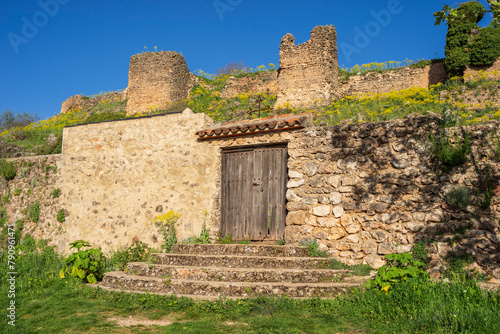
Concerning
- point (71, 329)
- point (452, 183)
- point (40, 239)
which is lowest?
point (71, 329)

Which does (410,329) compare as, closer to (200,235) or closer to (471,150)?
(471,150)

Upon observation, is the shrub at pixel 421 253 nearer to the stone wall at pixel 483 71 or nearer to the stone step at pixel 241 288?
the stone step at pixel 241 288

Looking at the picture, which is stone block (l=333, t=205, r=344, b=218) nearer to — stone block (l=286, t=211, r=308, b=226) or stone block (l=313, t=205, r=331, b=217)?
stone block (l=313, t=205, r=331, b=217)

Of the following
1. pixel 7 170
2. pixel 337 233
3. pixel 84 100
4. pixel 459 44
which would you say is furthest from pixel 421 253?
pixel 84 100

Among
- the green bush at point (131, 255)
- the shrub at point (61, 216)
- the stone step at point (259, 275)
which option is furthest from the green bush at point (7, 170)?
the stone step at point (259, 275)

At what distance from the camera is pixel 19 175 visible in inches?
434

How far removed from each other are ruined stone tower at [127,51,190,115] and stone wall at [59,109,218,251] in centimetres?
1585

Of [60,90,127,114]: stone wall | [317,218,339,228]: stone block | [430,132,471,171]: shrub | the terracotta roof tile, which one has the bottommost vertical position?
[317,218,339,228]: stone block

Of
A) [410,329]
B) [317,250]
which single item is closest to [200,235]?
[317,250]

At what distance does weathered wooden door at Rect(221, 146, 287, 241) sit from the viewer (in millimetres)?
7898

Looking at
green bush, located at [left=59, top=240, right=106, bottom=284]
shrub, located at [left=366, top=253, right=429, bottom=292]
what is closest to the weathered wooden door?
shrub, located at [left=366, top=253, right=429, bottom=292]

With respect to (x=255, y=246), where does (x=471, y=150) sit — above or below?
above

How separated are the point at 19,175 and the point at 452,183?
1166cm

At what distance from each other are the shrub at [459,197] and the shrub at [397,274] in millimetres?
1190
